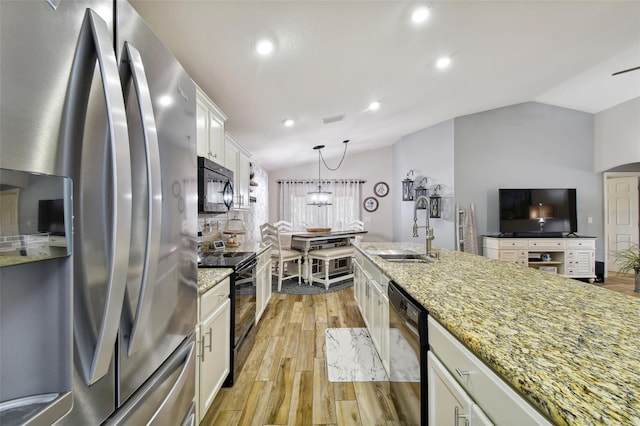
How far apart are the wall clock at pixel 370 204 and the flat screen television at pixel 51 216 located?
6.50 m

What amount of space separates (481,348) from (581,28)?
3781mm

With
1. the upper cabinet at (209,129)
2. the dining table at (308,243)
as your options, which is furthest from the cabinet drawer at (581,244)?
the upper cabinet at (209,129)

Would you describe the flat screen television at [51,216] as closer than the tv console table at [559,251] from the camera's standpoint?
Yes

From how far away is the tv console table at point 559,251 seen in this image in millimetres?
4484

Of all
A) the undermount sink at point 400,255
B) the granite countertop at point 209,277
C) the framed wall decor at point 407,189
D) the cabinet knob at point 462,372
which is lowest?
the cabinet knob at point 462,372

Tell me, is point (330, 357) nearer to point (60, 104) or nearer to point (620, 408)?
point (620, 408)

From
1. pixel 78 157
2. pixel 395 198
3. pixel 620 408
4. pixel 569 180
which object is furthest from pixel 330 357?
pixel 569 180

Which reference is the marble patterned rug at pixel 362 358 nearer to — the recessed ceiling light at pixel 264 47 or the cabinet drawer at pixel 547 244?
the recessed ceiling light at pixel 264 47

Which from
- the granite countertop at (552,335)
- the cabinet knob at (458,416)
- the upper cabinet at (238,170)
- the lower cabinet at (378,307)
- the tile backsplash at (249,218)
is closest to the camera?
the granite countertop at (552,335)

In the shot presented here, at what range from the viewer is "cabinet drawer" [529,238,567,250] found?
4.55 meters

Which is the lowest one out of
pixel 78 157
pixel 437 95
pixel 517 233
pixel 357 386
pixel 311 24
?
pixel 357 386

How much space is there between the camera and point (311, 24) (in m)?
1.78

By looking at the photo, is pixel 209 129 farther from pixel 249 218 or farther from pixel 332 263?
pixel 332 263

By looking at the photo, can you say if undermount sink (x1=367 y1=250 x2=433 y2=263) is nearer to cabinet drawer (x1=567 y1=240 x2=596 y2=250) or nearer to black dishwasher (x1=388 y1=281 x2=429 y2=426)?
black dishwasher (x1=388 y1=281 x2=429 y2=426)
